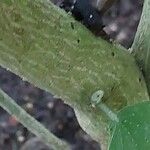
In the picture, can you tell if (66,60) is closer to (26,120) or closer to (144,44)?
(144,44)

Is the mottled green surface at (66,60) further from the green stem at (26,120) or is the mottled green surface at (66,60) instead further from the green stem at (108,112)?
the green stem at (26,120)

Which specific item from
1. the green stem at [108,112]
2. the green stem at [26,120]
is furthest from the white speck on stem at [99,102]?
the green stem at [26,120]

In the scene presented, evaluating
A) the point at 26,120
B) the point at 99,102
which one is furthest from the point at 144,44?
the point at 26,120

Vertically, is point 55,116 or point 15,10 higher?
point 15,10

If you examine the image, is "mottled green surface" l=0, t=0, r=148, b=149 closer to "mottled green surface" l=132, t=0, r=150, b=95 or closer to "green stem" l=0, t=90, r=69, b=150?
"mottled green surface" l=132, t=0, r=150, b=95

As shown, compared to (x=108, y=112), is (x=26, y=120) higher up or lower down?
lower down

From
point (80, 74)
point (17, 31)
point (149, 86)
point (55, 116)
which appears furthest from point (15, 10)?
point (55, 116)

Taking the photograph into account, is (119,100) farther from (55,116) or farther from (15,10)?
(55,116)
